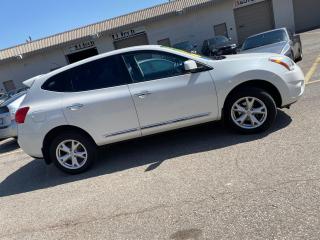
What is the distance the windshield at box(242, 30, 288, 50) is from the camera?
1152 cm

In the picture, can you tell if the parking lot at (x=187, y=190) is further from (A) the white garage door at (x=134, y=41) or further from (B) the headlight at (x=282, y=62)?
(A) the white garage door at (x=134, y=41)

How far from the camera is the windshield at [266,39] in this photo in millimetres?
11516

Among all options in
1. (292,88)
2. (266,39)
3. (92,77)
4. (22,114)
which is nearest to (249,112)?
(292,88)

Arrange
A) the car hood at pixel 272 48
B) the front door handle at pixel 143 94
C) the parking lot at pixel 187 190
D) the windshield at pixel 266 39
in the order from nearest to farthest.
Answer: the parking lot at pixel 187 190, the front door handle at pixel 143 94, the car hood at pixel 272 48, the windshield at pixel 266 39

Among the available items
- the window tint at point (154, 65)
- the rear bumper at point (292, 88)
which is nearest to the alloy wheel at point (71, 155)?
the window tint at point (154, 65)

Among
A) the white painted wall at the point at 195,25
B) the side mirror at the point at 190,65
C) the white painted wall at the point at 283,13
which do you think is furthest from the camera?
the white painted wall at the point at 195,25

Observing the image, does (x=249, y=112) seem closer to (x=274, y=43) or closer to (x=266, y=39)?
(x=274, y=43)

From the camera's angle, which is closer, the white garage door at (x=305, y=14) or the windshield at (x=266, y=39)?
the windshield at (x=266, y=39)

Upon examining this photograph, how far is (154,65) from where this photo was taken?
5797 millimetres

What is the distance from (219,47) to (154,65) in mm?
16590

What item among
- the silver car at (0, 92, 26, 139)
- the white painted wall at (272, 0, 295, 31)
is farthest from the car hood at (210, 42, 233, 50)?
the silver car at (0, 92, 26, 139)

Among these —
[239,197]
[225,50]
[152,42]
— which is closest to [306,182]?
[239,197]

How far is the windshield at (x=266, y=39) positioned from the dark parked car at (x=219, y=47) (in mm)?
8026

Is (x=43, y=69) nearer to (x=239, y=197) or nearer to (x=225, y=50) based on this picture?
(x=225, y=50)
